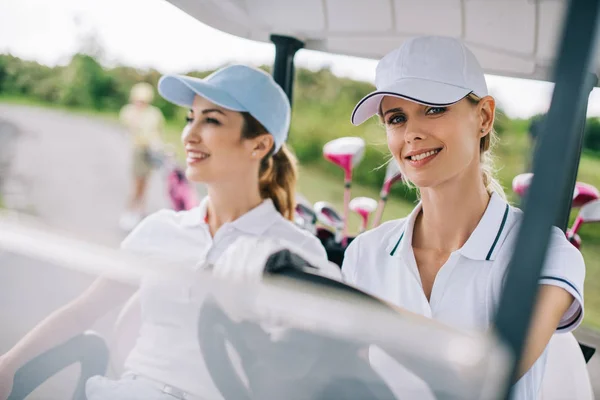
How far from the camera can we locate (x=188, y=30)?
1.93 metres

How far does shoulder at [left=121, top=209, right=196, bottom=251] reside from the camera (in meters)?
1.77

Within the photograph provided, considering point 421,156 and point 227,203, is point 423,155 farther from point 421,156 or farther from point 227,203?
point 227,203

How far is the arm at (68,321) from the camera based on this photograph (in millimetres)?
991

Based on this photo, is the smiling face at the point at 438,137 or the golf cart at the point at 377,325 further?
the smiling face at the point at 438,137

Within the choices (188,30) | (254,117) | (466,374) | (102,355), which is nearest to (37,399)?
(102,355)

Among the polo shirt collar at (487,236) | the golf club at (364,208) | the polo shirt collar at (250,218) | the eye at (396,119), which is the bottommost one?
the golf club at (364,208)

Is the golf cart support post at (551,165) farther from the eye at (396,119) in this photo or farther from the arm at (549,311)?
the eye at (396,119)

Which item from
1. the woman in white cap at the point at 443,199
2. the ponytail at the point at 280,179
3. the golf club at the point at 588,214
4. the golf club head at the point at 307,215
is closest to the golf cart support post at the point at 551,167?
the woman in white cap at the point at 443,199

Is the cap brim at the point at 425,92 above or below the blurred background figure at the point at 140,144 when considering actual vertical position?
above

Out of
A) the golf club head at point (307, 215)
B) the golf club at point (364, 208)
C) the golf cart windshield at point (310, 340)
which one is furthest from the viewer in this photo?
the golf club at point (364, 208)

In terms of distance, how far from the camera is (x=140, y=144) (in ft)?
16.6

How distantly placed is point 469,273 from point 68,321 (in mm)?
803

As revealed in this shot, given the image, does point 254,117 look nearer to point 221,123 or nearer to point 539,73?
point 221,123

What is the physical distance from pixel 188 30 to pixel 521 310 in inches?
61.0
